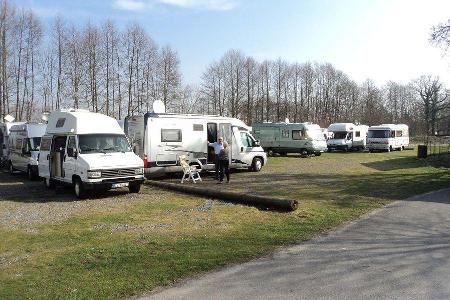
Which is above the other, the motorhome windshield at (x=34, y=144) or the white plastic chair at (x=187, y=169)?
the motorhome windshield at (x=34, y=144)

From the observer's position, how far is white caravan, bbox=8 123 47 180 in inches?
777

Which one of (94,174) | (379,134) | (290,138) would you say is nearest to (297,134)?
(290,138)

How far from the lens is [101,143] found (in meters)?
14.6

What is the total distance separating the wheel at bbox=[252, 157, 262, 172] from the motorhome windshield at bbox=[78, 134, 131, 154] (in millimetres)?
8034

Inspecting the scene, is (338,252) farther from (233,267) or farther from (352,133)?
(352,133)

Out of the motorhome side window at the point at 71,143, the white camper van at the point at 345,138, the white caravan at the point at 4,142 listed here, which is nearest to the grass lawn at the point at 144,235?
the motorhome side window at the point at 71,143

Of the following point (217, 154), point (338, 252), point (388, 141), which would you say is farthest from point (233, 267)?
point (388, 141)

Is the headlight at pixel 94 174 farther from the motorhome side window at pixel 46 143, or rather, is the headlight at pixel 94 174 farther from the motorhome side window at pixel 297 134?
the motorhome side window at pixel 297 134

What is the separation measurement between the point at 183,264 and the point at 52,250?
2.52 metres

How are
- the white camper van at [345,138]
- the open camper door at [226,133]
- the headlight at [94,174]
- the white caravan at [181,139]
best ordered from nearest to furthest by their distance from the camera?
the headlight at [94,174]
the white caravan at [181,139]
the open camper door at [226,133]
the white camper van at [345,138]

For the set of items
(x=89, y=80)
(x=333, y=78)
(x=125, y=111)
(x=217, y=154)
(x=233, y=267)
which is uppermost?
(x=333, y=78)

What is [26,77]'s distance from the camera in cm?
4500

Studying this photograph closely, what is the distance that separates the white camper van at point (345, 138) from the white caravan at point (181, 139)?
2437cm

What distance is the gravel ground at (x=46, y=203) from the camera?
408 inches
